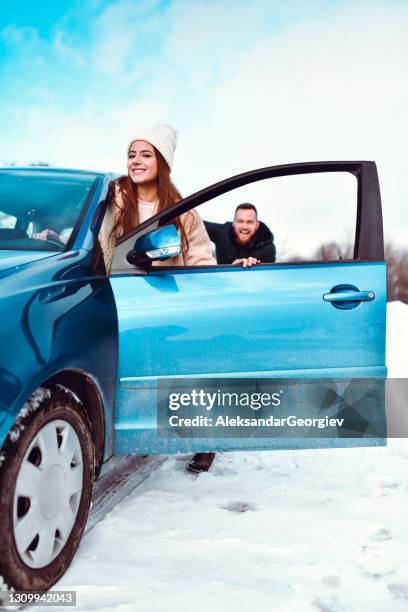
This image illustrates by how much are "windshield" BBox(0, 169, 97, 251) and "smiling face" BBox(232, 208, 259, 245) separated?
2032 mm

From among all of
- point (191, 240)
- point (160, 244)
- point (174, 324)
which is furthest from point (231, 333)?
point (191, 240)

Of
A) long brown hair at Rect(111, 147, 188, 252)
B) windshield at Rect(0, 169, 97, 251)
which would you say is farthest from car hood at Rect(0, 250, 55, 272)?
long brown hair at Rect(111, 147, 188, 252)

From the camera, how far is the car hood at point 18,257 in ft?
7.04

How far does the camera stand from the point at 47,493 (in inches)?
80.3

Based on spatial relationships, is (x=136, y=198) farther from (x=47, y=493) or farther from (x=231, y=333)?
(x=47, y=493)

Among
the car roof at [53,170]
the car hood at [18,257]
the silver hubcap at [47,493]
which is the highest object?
the car roof at [53,170]

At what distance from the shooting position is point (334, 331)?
2580 mm

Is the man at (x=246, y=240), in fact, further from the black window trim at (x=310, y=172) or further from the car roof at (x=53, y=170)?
the black window trim at (x=310, y=172)

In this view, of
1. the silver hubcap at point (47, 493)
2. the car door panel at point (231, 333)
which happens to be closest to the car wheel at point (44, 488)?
the silver hubcap at point (47, 493)

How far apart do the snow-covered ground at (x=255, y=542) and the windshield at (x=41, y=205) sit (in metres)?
1.32

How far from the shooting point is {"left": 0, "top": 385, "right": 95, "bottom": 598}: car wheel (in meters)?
1.87

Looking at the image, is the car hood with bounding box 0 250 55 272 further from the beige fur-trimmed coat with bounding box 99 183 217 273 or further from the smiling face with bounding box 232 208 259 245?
the smiling face with bounding box 232 208 259 245

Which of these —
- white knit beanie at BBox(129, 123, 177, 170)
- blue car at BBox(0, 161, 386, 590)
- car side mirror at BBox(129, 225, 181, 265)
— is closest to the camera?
blue car at BBox(0, 161, 386, 590)

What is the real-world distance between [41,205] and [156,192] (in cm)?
64
